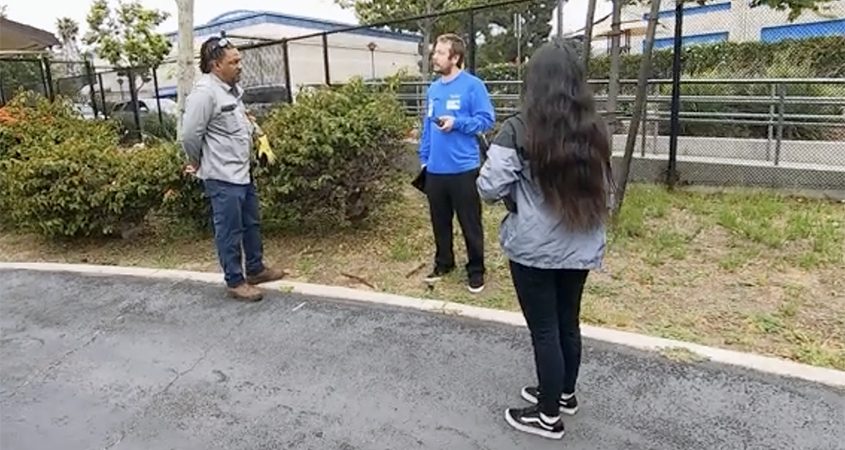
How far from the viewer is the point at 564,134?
7.43ft

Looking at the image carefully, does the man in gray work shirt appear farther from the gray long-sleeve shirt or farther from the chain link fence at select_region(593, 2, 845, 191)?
the chain link fence at select_region(593, 2, 845, 191)

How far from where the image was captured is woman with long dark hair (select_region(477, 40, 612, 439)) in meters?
2.27

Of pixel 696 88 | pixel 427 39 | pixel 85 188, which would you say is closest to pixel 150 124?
pixel 427 39

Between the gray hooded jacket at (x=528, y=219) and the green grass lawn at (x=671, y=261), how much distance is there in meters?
1.31

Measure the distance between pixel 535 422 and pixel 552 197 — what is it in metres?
0.93

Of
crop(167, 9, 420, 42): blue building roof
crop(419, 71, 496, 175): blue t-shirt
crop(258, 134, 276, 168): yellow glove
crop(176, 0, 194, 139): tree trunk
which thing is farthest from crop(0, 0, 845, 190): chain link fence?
crop(167, 9, 420, 42): blue building roof

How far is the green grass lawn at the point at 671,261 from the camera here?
3533 millimetres

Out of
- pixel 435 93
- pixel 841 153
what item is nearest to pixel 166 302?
pixel 435 93

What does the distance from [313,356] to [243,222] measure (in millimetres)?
1410

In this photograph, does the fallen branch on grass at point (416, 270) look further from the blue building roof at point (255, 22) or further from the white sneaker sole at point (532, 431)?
the blue building roof at point (255, 22)

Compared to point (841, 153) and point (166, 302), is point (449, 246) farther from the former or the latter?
point (841, 153)

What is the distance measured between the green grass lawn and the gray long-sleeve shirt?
972 mm

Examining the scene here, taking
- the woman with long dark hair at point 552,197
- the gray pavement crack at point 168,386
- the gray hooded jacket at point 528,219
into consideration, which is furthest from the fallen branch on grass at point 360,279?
the gray hooded jacket at point 528,219

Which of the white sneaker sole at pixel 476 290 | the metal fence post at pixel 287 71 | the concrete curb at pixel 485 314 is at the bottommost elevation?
the concrete curb at pixel 485 314
